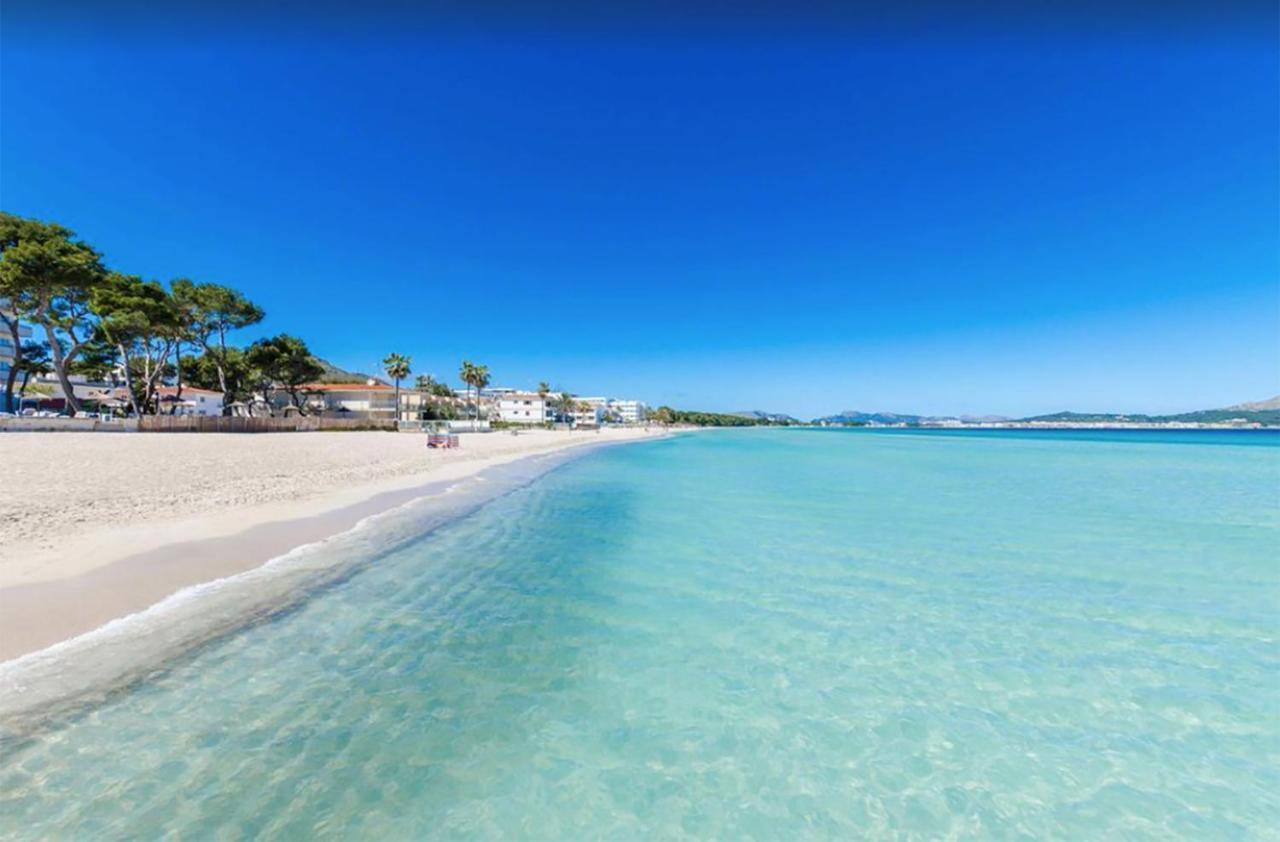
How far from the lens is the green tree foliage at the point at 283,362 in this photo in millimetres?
52125

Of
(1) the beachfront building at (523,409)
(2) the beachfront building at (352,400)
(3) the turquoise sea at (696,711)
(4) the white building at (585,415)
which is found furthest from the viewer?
(4) the white building at (585,415)

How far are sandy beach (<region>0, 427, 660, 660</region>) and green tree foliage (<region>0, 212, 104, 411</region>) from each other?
18.9 meters

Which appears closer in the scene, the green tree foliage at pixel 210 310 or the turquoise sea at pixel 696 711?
the turquoise sea at pixel 696 711

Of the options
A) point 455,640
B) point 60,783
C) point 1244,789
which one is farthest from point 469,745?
point 1244,789

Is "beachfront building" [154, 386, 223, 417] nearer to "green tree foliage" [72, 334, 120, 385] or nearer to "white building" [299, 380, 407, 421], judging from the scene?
"green tree foliage" [72, 334, 120, 385]

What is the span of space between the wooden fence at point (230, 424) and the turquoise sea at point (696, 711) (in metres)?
37.1

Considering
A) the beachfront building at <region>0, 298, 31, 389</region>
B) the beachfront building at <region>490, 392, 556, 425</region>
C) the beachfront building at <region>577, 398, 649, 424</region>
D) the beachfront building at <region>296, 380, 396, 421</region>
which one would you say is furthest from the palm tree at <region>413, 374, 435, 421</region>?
the beachfront building at <region>577, 398, 649, 424</region>

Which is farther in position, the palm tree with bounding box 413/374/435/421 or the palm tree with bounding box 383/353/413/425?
the palm tree with bounding box 413/374/435/421

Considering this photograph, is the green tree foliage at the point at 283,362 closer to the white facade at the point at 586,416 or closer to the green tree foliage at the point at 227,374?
the green tree foliage at the point at 227,374

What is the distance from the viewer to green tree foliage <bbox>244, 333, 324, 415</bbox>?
52.1 meters

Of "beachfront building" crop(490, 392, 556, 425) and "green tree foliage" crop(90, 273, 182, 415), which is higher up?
"green tree foliage" crop(90, 273, 182, 415)

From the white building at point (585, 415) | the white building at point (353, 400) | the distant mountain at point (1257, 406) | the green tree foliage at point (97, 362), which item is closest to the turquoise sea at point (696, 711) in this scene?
the green tree foliage at point (97, 362)

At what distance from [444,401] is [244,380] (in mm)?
32585

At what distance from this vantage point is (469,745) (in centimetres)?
365
